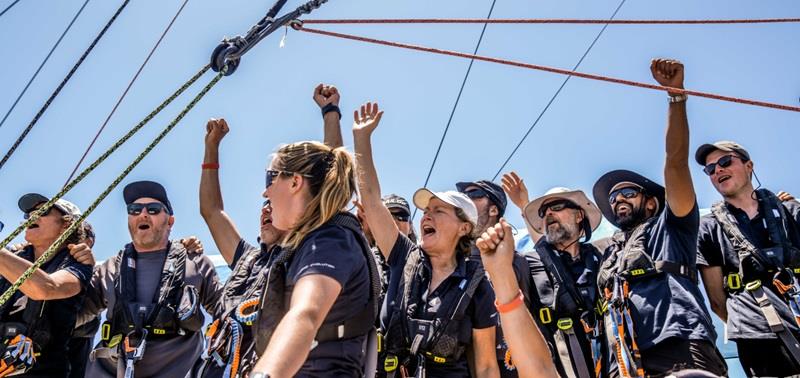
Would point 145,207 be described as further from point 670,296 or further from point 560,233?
point 670,296

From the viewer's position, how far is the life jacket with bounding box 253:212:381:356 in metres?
2.61

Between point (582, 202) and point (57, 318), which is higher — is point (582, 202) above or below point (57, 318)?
above

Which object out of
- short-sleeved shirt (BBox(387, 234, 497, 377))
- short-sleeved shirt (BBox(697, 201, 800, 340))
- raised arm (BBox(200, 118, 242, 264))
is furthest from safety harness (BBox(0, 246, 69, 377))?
short-sleeved shirt (BBox(697, 201, 800, 340))

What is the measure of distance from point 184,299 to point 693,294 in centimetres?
333

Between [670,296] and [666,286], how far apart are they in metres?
0.08

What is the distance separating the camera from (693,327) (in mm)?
3924

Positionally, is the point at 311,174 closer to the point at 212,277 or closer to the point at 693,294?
the point at 693,294

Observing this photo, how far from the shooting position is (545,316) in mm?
4617

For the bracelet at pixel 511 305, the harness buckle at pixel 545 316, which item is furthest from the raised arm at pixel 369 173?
the bracelet at pixel 511 305

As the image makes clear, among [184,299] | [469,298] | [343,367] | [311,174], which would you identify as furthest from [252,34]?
[184,299]

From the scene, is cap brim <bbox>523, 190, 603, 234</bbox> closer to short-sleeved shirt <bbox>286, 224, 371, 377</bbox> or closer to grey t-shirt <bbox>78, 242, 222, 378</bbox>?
grey t-shirt <bbox>78, 242, 222, 378</bbox>

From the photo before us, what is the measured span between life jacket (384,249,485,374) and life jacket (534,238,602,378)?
627mm

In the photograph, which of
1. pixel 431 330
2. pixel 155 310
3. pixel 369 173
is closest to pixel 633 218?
pixel 431 330

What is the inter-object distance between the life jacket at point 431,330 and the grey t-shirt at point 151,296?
5.07 feet
